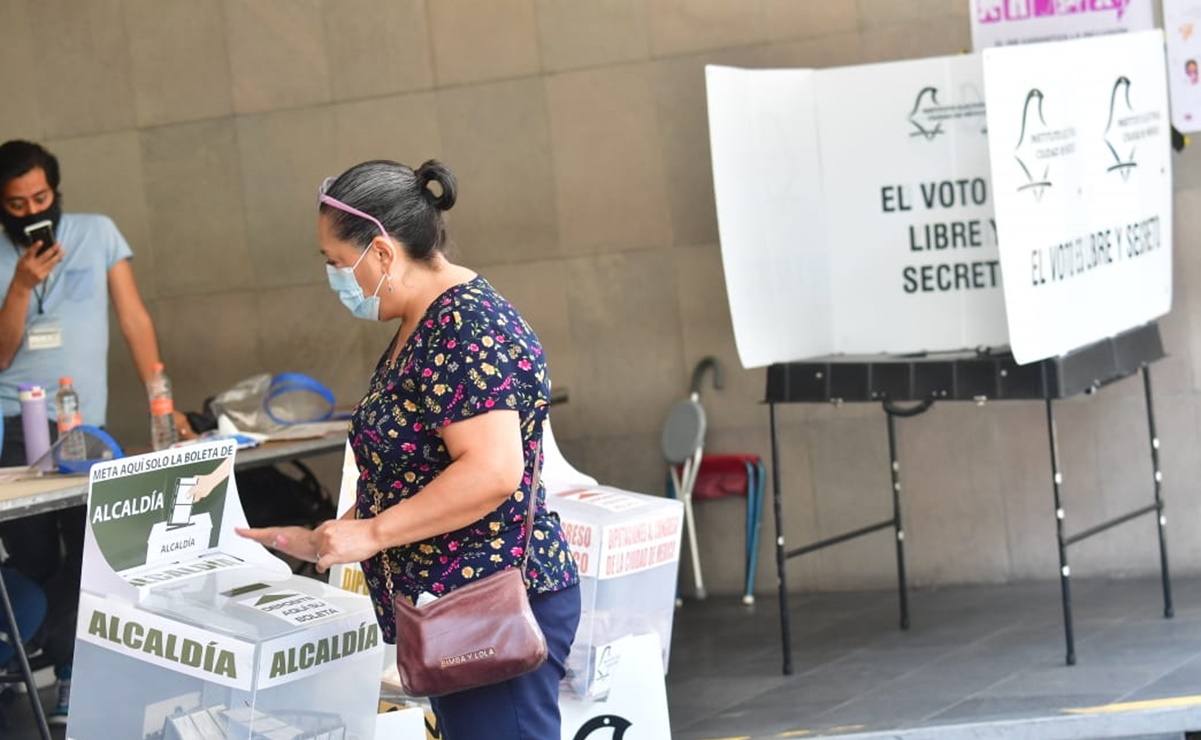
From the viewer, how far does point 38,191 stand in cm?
449

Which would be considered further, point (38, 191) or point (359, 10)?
point (359, 10)

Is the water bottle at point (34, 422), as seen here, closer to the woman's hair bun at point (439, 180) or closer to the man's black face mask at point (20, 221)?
the man's black face mask at point (20, 221)

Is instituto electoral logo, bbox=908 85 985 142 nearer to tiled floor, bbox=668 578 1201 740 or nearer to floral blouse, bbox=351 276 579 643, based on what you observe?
tiled floor, bbox=668 578 1201 740

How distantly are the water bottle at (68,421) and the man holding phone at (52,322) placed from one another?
15 centimetres

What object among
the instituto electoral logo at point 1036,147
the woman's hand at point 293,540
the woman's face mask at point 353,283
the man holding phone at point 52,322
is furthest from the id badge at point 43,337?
the instituto electoral logo at point 1036,147

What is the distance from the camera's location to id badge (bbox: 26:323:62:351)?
4.56 metres

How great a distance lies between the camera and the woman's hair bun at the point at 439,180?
250cm

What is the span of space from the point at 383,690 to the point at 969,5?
3027 mm

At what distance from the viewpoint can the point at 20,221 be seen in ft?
14.8

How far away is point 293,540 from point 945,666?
241 cm

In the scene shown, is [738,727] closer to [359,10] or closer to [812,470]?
[812,470]

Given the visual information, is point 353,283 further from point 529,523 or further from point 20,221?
point 20,221

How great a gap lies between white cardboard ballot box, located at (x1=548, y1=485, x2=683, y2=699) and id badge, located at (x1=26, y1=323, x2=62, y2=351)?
1754mm

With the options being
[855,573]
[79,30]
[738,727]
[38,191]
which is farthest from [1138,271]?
[79,30]
